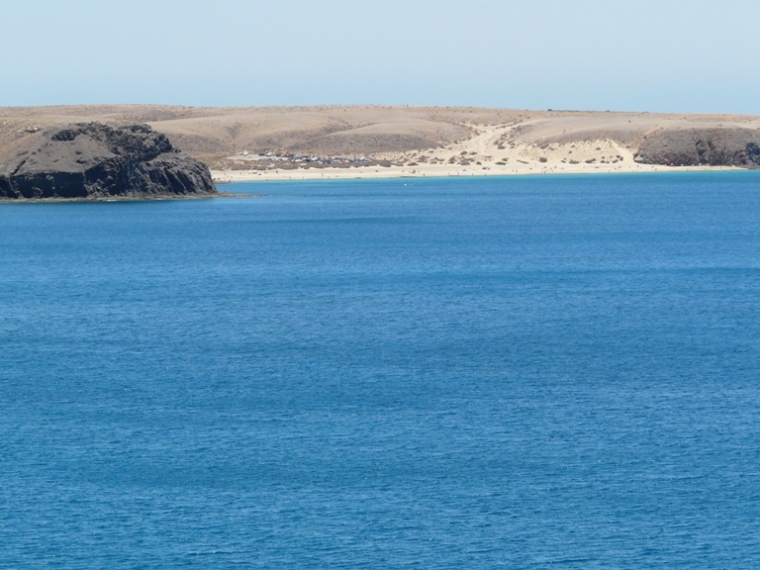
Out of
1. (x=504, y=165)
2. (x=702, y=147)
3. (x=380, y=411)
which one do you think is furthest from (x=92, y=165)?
(x=702, y=147)

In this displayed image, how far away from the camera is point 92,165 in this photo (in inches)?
4417

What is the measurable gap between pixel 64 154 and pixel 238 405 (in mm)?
81267

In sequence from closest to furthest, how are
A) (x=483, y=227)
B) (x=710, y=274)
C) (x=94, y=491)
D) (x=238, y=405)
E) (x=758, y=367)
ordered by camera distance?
(x=94, y=491), (x=238, y=405), (x=758, y=367), (x=710, y=274), (x=483, y=227)

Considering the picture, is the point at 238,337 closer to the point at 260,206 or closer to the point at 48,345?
the point at 48,345

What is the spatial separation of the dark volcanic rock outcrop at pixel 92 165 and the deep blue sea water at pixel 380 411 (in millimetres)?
39414

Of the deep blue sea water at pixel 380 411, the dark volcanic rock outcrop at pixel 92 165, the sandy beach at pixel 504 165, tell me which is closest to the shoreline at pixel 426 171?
the sandy beach at pixel 504 165

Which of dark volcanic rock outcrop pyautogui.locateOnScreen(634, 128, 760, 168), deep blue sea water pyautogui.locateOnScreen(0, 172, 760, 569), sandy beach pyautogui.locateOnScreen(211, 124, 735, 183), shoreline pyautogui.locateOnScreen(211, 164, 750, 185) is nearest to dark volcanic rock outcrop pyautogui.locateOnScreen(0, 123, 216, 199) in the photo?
deep blue sea water pyautogui.locateOnScreen(0, 172, 760, 569)

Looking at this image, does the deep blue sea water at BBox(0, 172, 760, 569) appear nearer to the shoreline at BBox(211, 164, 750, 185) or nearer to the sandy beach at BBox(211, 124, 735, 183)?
the shoreline at BBox(211, 164, 750, 185)

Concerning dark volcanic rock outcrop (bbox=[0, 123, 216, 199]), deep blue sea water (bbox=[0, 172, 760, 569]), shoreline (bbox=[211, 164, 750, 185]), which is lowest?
deep blue sea water (bbox=[0, 172, 760, 569])

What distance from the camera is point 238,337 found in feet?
151

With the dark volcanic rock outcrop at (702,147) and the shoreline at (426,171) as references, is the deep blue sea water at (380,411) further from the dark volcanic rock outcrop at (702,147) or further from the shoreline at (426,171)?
the dark volcanic rock outcrop at (702,147)

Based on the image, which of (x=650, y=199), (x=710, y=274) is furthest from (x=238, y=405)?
(x=650, y=199)

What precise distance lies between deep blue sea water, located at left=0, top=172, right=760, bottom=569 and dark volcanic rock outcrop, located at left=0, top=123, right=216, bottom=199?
129 feet

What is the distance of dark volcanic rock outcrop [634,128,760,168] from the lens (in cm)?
18475
